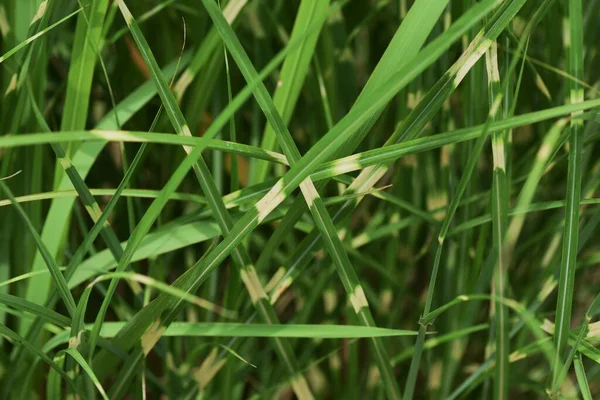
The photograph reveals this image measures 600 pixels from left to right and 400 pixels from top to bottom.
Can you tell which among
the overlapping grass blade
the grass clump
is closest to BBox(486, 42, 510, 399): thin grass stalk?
the grass clump

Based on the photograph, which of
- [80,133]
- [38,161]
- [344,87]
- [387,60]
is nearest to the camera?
[80,133]

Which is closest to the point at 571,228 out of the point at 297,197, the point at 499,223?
the point at 499,223

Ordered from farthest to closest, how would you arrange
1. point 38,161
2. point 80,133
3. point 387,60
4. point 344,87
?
point 344,87
point 38,161
point 387,60
point 80,133

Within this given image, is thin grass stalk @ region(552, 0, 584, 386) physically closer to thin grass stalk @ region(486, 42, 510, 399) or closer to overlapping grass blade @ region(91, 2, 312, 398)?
thin grass stalk @ region(486, 42, 510, 399)

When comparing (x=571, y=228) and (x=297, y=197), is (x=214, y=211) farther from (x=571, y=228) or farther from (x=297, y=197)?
(x=571, y=228)

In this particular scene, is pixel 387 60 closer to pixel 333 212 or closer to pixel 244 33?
pixel 333 212

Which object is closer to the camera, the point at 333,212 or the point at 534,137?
the point at 333,212

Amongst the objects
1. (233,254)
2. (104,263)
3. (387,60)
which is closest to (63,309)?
(104,263)

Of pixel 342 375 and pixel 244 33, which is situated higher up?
pixel 244 33
